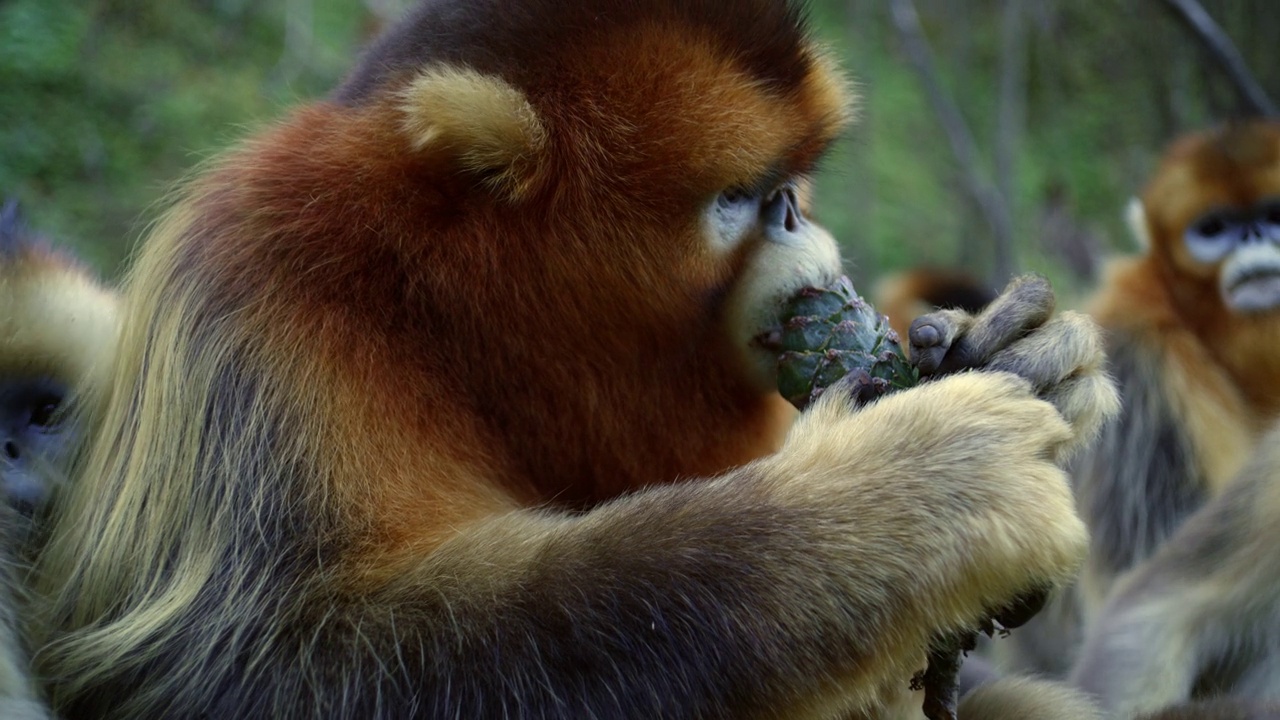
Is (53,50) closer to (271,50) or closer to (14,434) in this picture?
(271,50)

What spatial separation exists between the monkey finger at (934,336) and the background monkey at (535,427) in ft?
0.12

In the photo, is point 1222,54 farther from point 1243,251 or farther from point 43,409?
point 43,409

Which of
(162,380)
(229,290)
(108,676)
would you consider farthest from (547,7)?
(108,676)

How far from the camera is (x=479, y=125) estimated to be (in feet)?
8.18

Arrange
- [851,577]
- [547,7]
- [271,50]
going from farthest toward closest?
[271,50] < [547,7] < [851,577]

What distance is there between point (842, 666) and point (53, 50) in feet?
19.0

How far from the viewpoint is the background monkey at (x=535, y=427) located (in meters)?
2.12

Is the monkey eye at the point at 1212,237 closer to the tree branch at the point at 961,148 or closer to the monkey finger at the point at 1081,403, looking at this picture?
the tree branch at the point at 961,148

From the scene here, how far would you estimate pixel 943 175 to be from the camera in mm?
9922

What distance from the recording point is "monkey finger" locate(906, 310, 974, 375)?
7.71ft

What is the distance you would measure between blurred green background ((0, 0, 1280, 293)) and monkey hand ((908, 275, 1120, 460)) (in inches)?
38.1

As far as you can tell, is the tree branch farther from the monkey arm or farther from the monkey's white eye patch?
the monkey arm

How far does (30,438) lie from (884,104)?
8.55m

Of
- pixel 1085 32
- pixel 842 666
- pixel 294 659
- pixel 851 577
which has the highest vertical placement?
pixel 1085 32
